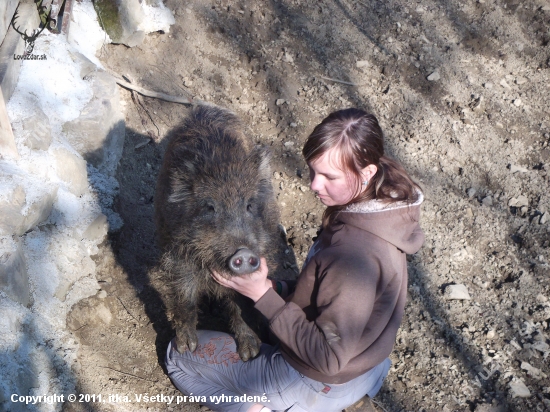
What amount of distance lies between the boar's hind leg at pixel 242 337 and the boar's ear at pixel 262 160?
86 centimetres

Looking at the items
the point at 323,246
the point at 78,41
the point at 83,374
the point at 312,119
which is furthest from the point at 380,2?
the point at 83,374

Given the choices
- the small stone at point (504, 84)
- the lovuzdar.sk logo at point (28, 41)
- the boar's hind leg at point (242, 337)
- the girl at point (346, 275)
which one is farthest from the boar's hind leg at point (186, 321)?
the small stone at point (504, 84)

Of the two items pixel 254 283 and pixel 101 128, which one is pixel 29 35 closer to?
pixel 101 128

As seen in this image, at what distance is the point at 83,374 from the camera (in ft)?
10.6

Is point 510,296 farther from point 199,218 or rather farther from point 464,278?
point 199,218

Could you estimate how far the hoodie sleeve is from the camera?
220cm

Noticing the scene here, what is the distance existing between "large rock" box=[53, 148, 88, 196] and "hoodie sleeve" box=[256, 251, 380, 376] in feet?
6.56

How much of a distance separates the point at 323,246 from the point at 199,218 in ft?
2.93

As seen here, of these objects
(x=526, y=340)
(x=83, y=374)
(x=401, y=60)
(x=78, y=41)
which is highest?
(x=401, y=60)

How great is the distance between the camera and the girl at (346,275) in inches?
87.9

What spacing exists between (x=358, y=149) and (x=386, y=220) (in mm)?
336

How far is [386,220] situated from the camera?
233cm

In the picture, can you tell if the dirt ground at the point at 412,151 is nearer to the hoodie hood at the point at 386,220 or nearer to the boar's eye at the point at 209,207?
the boar's eye at the point at 209,207

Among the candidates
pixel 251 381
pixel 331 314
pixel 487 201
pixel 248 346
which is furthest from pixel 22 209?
pixel 487 201
